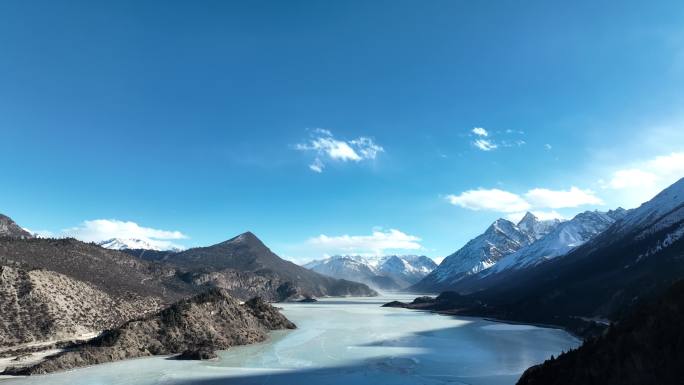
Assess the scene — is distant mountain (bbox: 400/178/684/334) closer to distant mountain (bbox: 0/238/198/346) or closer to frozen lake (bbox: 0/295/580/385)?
frozen lake (bbox: 0/295/580/385)

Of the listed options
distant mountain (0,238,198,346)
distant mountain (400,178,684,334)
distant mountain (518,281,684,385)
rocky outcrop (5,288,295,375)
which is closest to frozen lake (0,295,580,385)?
rocky outcrop (5,288,295,375)

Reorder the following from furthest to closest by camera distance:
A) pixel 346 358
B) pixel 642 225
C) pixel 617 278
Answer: pixel 642 225 < pixel 617 278 < pixel 346 358

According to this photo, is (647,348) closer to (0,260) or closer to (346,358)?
(346,358)

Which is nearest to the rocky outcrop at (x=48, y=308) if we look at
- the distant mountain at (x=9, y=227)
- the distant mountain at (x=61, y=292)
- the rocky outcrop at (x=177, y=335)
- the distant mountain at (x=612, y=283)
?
the distant mountain at (x=61, y=292)

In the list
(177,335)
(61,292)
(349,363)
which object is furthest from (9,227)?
(349,363)

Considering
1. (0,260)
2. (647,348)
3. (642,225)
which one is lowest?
(647,348)

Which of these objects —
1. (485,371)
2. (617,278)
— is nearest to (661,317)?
(485,371)

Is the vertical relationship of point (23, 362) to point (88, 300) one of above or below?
below
